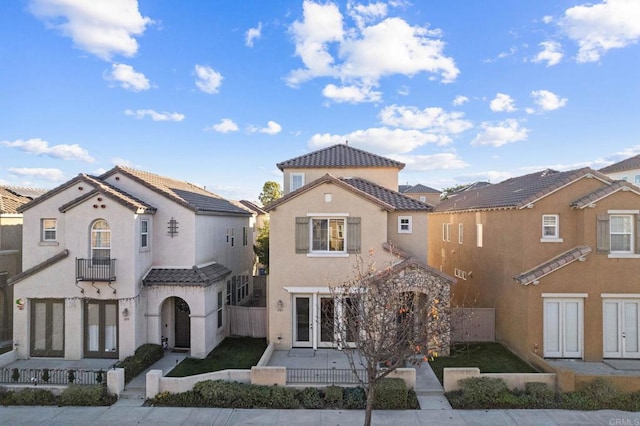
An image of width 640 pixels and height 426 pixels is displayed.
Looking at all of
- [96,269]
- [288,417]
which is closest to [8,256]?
[96,269]

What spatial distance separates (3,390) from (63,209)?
7201 millimetres

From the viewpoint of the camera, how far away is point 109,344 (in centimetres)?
1709

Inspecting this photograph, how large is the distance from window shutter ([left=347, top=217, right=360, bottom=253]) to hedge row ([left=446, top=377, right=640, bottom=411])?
726cm

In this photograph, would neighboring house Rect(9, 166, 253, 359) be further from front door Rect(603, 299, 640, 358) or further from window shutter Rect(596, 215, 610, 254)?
front door Rect(603, 299, 640, 358)

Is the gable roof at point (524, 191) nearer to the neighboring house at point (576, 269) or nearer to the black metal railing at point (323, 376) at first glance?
the neighboring house at point (576, 269)

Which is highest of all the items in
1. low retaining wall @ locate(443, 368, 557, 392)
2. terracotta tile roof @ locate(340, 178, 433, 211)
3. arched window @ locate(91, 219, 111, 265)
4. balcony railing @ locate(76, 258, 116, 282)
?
terracotta tile roof @ locate(340, 178, 433, 211)

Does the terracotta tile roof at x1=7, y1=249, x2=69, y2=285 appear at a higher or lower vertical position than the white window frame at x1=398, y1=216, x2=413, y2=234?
lower

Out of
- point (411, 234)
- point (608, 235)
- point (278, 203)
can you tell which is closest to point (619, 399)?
point (608, 235)

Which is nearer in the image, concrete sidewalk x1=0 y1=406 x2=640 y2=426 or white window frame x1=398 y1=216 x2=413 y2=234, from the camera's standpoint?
concrete sidewalk x1=0 y1=406 x2=640 y2=426

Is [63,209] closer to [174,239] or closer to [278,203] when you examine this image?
[174,239]

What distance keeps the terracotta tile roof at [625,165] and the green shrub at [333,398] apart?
45.2m

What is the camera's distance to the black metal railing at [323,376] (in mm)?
14180

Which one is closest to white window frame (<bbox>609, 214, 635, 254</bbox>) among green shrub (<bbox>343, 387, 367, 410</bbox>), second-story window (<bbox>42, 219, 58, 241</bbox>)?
green shrub (<bbox>343, 387, 367, 410</bbox>)

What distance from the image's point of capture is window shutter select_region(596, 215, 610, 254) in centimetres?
1622
